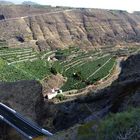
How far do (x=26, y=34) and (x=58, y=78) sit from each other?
5531 centimetres

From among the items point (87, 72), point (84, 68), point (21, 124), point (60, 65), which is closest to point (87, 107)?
point (21, 124)

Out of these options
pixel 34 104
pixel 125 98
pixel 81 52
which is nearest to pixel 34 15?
pixel 81 52

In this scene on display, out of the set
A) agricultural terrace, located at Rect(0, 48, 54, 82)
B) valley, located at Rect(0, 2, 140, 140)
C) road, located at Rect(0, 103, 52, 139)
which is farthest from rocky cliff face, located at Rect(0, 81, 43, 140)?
agricultural terrace, located at Rect(0, 48, 54, 82)

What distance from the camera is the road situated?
35359 millimetres

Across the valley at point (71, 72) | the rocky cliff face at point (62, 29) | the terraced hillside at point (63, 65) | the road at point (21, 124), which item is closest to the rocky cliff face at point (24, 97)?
the valley at point (71, 72)

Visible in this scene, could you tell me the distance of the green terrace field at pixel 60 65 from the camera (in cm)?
10012

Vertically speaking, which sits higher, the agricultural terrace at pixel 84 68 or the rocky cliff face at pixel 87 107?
the rocky cliff face at pixel 87 107

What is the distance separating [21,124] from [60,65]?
286 ft

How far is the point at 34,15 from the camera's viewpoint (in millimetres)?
184250

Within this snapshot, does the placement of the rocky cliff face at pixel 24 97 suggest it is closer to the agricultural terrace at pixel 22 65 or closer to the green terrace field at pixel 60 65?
the agricultural terrace at pixel 22 65

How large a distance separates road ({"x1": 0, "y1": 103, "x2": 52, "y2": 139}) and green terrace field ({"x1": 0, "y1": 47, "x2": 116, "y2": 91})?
49611mm

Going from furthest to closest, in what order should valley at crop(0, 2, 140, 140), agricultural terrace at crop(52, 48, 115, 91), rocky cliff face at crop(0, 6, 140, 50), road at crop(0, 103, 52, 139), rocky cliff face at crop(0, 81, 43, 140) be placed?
rocky cliff face at crop(0, 6, 140, 50) < agricultural terrace at crop(52, 48, 115, 91) < rocky cliff face at crop(0, 81, 43, 140) < road at crop(0, 103, 52, 139) < valley at crop(0, 2, 140, 140)

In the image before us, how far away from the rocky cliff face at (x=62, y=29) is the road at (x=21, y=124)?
100061 mm

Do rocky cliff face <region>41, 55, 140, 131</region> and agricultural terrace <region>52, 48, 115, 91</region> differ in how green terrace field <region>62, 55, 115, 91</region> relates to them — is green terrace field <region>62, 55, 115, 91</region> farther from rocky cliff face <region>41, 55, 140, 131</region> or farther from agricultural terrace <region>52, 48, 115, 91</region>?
rocky cliff face <region>41, 55, 140, 131</region>
